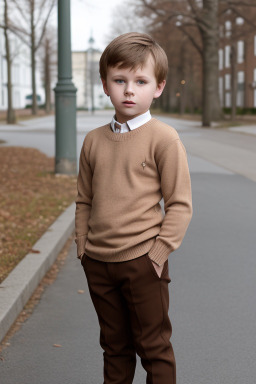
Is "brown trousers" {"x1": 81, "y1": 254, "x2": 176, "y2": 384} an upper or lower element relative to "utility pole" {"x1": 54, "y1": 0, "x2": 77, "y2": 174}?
lower

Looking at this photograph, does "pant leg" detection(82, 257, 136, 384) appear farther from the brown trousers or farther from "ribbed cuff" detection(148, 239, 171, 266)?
"ribbed cuff" detection(148, 239, 171, 266)

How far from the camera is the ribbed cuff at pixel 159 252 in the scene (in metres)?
2.45

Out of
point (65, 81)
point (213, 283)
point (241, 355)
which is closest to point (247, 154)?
point (65, 81)

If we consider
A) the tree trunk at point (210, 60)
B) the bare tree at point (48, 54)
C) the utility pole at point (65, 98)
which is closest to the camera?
the utility pole at point (65, 98)

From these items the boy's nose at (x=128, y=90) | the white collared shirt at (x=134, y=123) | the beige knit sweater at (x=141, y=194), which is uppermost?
the boy's nose at (x=128, y=90)

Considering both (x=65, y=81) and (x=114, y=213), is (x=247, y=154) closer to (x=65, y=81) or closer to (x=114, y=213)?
(x=65, y=81)

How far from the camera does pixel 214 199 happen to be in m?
9.69

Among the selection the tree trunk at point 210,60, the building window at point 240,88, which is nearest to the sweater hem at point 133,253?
the tree trunk at point 210,60

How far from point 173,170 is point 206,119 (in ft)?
98.5

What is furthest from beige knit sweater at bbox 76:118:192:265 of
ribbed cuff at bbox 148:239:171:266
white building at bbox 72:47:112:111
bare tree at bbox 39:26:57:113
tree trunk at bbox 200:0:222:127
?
white building at bbox 72:47:112:111

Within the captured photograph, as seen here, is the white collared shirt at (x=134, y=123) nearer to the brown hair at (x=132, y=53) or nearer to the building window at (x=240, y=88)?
the brown hair at (x=132, y=53)

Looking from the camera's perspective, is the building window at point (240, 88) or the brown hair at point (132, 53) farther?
the building window at point (240, 88)

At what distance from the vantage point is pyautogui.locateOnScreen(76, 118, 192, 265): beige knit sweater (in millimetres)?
2461

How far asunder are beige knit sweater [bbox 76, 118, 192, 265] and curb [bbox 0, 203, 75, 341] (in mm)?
1693
